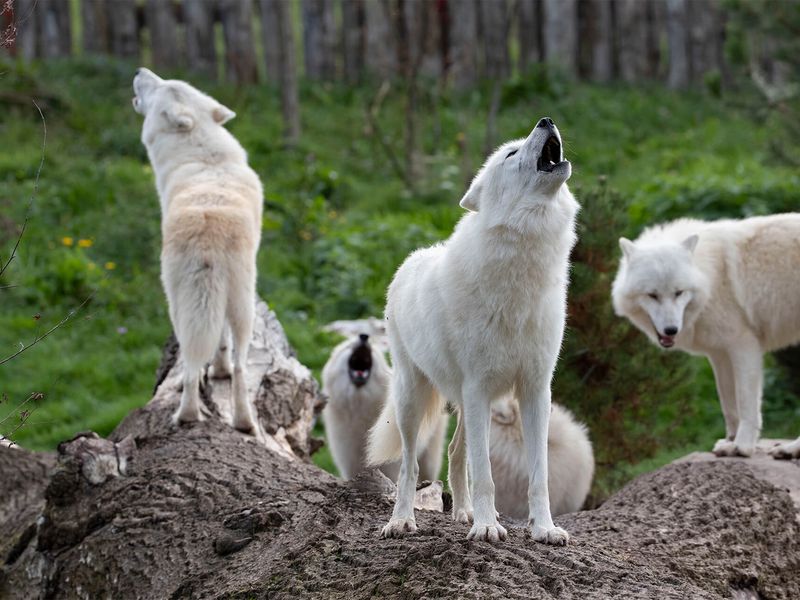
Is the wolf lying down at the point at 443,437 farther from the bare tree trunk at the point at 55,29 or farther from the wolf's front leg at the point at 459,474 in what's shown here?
the bare tree trunk at the point at 55,29

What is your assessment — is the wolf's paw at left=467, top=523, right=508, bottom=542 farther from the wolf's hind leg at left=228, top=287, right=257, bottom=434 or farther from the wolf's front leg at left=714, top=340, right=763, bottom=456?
the wolf's front leg at left=714, top=340, right=763, bottom=456

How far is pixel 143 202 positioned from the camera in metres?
11.6

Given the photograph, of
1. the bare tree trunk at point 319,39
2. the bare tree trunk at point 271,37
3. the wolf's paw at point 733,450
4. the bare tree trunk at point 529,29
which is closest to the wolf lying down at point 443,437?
the wolf's paw at point 733,450

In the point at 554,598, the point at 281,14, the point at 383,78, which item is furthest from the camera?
the point at 383,78

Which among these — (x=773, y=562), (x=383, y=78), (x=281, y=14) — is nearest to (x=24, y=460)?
(x=773, y=562)

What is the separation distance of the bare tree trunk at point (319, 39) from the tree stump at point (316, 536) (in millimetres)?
11094

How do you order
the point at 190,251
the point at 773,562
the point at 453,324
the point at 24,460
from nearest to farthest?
the point at 453,324
the point at 773,562
the point at 190,251
the point at 24,460

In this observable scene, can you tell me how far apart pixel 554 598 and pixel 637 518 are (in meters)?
1.48

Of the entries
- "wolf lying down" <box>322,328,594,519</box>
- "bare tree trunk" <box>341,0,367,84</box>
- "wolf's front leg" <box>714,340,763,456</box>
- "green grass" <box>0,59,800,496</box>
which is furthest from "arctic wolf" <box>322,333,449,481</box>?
"bare tree trunk" <box>341,0,367,84</box>

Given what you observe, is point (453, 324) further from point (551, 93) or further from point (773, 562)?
point (551, 93)

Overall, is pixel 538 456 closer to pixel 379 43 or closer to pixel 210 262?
pixel 210 262

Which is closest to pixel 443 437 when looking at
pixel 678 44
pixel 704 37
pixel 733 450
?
pixel 733 450

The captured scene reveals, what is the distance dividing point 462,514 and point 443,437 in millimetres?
2481

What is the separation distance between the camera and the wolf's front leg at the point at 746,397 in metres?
5.88
